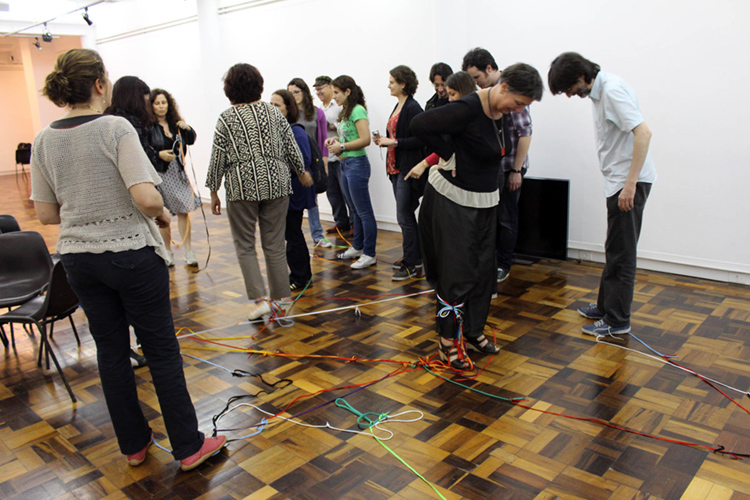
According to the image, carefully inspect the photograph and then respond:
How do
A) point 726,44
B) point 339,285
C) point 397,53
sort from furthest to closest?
point 397,53 < point 339,285 < point 726,44

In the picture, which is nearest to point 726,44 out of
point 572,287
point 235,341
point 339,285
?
point 572,287

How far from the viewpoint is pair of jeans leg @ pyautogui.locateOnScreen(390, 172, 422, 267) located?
417 centimetres

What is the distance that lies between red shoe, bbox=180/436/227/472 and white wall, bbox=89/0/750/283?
321 centimetres

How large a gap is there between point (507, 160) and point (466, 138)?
1382mm

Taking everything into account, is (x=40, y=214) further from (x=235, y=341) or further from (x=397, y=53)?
(x=397, y=53)

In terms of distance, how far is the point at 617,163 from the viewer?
2.95 m

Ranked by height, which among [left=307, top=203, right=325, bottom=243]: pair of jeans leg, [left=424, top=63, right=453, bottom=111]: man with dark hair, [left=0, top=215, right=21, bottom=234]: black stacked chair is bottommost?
[left=307, top=203, right=325, bottom=243]: pair of jeans leg

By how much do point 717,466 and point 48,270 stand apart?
3.39m

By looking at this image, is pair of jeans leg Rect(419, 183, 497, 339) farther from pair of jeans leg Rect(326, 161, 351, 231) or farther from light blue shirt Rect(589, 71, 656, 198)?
pair of jeans leg Rect(326, 161, 351, 231)

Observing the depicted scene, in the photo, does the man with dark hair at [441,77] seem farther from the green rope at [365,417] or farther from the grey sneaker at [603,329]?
the green rope at [365,417]

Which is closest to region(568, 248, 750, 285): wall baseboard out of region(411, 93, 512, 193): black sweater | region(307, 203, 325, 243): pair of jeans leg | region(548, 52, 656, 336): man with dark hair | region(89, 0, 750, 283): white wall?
region(89, 0, 750, 283): white wall

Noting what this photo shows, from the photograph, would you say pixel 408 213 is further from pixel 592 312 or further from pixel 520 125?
pixel 592 312

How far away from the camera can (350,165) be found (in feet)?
15.2

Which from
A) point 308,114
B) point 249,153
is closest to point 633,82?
point 308,114
